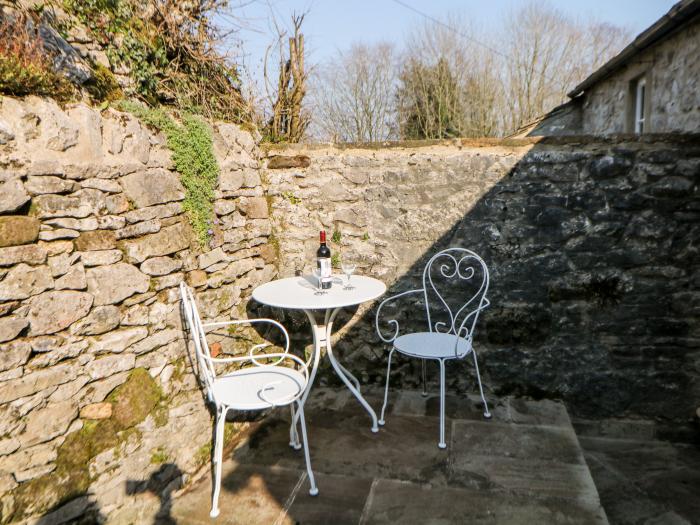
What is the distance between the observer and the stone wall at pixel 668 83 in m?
2.88

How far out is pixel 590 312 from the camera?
2688mm

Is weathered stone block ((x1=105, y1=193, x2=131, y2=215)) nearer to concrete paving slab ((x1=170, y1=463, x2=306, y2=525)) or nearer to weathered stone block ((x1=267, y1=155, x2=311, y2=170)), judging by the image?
weathered stone block ((x1=267, y1=155, x2=311, y2=170))

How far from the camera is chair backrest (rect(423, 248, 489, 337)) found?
109 inches

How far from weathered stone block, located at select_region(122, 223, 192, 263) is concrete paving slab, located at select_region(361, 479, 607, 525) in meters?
1.48

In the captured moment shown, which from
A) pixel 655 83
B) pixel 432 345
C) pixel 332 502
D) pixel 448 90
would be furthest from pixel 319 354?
pixel 448 90

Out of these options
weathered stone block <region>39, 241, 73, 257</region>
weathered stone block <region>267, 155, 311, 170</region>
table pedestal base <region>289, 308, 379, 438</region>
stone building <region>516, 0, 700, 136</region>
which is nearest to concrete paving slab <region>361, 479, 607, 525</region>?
table pedestal base <region>289, 308, 379, 438</region>

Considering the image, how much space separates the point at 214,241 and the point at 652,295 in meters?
2.59

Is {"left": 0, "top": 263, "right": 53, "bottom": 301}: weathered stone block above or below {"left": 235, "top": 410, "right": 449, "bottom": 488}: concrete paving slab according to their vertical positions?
above

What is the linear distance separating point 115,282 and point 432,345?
1.60m

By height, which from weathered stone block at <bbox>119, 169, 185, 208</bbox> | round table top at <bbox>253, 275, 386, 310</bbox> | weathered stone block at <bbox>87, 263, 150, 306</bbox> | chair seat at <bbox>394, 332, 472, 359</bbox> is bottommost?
chair seat at <bbox>394, 332, 472, 359</bbox>

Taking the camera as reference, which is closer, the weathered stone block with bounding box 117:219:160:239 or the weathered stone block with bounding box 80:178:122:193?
the weathered stone block with bounding box 80:178:122:193

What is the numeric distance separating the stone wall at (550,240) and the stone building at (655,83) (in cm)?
65

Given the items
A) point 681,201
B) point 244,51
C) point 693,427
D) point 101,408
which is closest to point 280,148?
point 244,51

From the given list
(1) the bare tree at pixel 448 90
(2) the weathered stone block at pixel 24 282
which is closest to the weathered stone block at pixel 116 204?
(2) the weathered stone block at pixel 24 282
